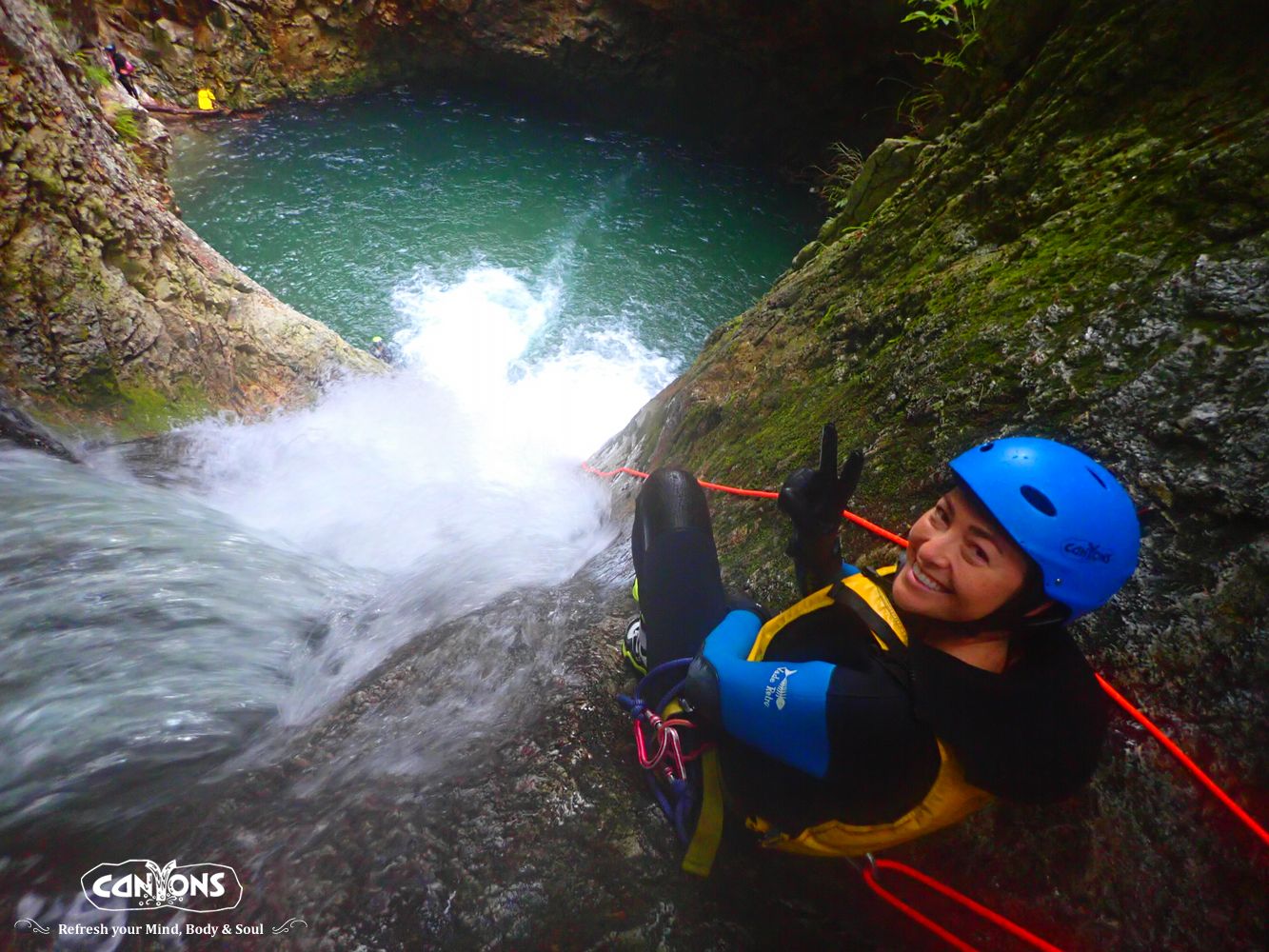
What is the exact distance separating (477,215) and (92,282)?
38.6 feet

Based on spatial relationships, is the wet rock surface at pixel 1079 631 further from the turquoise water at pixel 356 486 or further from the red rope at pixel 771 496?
the turquoise water at pixel 356 486

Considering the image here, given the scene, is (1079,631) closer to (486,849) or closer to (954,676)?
(954,676)

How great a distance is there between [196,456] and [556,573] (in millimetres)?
3787

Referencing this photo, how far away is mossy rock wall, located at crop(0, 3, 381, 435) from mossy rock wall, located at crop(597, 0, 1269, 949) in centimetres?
513

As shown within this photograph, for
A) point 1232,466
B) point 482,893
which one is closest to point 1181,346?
point 1232,466

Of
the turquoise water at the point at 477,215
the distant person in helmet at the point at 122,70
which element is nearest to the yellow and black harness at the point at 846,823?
the turquoise water at the point at 477,215

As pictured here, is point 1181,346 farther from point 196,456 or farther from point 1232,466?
point 196,456

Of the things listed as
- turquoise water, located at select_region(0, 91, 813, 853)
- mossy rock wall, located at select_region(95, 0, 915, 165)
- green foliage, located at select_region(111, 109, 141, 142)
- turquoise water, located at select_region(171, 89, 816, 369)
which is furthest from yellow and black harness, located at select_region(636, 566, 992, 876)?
mossy rock wall, located at select_region(95, 0, 915, 165)

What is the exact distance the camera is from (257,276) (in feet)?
39.9

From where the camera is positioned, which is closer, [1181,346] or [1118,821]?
[1118,821]

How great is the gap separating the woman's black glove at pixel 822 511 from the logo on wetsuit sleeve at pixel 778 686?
63 centimetres

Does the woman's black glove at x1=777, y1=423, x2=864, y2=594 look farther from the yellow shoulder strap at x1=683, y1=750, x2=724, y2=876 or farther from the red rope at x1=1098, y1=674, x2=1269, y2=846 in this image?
the red rope at x1=1098, y1=674, x2=1269, y2=846

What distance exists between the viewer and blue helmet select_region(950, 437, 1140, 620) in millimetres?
1289

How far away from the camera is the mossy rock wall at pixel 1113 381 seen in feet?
4.91
